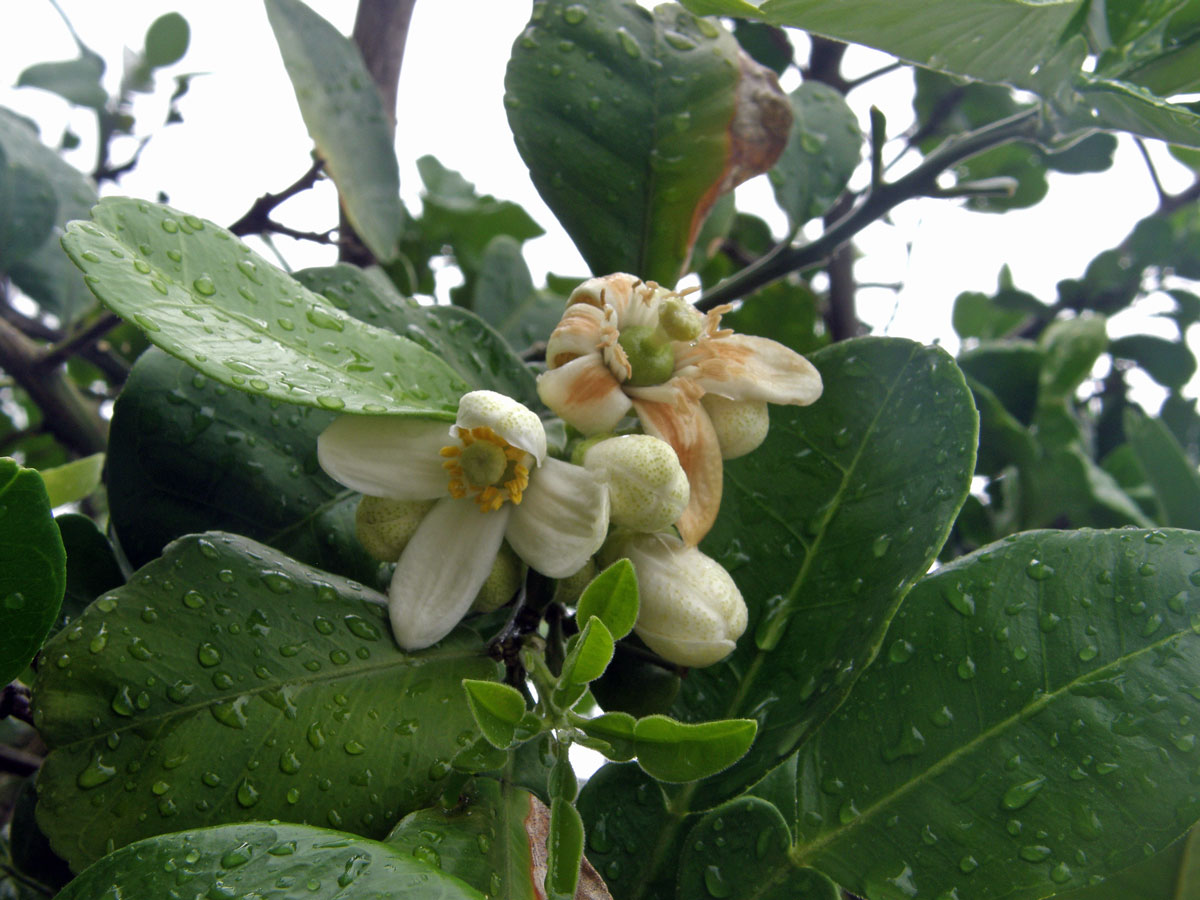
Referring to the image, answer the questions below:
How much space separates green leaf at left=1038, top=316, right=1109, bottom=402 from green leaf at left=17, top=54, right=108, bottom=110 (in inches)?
52.6

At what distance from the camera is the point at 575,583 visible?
53cm

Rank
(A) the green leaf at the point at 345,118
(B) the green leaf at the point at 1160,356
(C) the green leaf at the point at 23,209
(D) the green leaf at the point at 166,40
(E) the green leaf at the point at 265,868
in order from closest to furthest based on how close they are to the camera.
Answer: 1. (E) the green leaf at the point at 265,868
2. (A) the green leaf at the point at 345,118
3. (C) the green leaf at the point at 23,209
4. (B) the green leaf at the point at 1160,356
5. (D) the green leaf at the point at 166,40

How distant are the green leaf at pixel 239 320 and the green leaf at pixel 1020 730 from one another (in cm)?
29

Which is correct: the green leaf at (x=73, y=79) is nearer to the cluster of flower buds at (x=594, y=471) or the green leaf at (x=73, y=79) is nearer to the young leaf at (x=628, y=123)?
the young leaf at (x=628, y=123)

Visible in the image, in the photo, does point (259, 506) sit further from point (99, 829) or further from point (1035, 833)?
point (1035, 833)

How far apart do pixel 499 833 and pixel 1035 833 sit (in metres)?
0.27

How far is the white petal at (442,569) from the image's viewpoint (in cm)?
49

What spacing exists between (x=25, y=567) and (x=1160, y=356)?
1.36 metres

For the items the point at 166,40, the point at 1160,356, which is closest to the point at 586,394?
the point at 1160,356

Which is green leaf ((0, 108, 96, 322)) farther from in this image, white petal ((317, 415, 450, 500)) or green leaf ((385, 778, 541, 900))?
green leaf ((385, 778, 541, 900))

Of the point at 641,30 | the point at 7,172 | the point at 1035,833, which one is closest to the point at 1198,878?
the point at 1035,833

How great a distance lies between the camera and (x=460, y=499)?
0.51 metres

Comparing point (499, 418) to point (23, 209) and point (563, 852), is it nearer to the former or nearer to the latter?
point (563, 852)

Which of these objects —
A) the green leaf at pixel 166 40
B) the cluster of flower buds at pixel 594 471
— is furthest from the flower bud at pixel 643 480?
the green leaf at pixel 166 40
